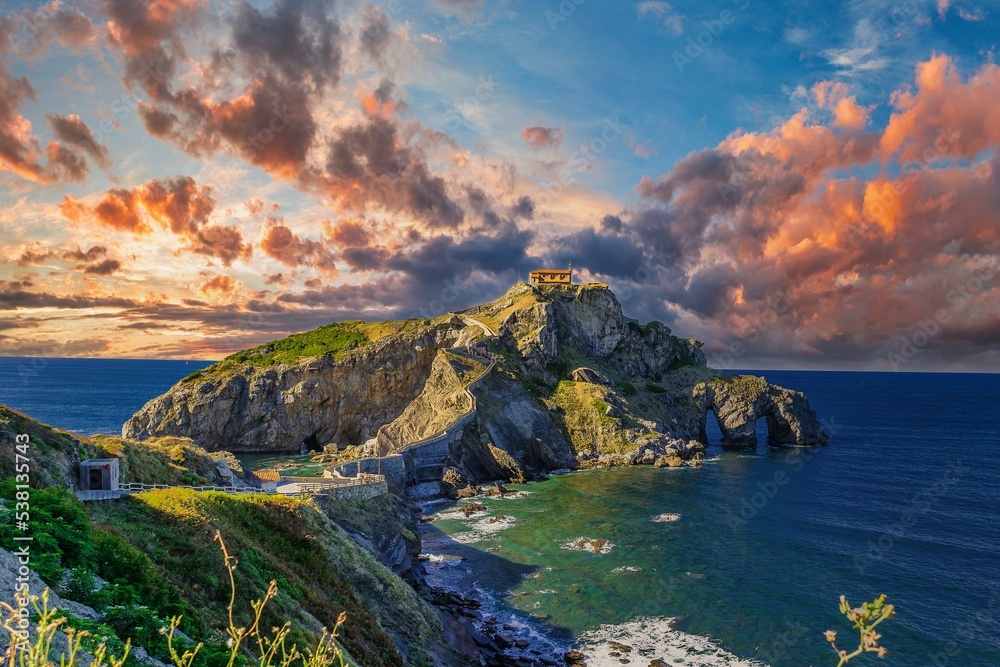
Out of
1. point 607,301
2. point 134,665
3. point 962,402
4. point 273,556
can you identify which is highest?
point 607,301

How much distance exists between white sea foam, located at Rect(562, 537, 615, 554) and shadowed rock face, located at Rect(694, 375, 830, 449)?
2432 inches

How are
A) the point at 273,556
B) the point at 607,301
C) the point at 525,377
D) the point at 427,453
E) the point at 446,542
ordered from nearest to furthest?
the point at 273,556 < the point at 446,542 < the point at 427,453 < the point at 525,377 < the point at 607,301

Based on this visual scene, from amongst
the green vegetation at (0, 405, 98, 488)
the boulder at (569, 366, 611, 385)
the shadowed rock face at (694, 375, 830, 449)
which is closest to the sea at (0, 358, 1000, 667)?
the shadowed rock face at (694, 375, 830, 449)

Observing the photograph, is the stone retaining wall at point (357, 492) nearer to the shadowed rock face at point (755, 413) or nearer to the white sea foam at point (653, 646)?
the white sea foam at point (653, 646)

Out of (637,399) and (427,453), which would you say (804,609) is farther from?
(637,399)

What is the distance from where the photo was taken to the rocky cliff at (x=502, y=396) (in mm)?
83562

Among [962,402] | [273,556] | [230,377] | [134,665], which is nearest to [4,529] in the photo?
[134,665]

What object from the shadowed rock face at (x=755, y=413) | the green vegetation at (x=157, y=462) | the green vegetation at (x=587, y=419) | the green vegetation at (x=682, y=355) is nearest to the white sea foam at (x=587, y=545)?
the green vegetation at (x=157, y=462)

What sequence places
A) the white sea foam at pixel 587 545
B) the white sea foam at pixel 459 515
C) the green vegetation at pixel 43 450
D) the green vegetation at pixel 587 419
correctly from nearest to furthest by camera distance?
the green vegetation at pixel 43 450 < the white sea foam at pixel 587 545 < the white sea foam at pixel 459 515 < the green vegetation at pixel 587 419

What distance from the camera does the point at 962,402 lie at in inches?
7702

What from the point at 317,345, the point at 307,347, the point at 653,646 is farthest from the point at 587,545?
the point at 307,347

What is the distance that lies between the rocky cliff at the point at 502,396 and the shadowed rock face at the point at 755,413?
262mm

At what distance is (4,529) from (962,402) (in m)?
253

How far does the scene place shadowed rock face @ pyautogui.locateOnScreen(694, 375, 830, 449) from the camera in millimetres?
101562
